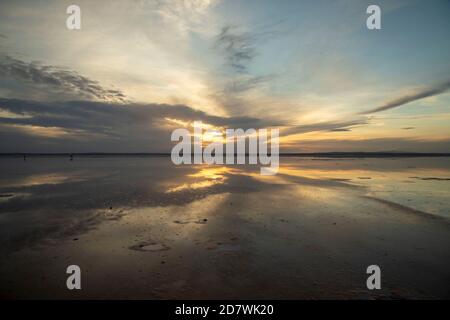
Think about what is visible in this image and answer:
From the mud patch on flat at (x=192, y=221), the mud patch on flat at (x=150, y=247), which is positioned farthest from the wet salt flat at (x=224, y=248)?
the mud patch on flat at (x=192, y=221)

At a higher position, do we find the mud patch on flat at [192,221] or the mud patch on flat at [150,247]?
the mud patch on flat at [192,221]

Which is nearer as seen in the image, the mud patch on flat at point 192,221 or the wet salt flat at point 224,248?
the wet salt flat at point 224,248

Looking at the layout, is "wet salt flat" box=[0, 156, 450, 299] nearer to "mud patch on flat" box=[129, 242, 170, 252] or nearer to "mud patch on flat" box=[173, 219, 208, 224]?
"mud patch on flat" box=[129, 242, 170, 252]

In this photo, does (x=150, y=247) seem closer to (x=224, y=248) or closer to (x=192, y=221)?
(x=224, y=248)

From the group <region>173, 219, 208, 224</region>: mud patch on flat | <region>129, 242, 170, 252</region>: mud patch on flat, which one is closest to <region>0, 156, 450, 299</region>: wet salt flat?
<region>129, 242, 170, 252</region>: mud patch on flat

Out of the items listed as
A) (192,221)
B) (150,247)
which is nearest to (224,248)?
(150,247)

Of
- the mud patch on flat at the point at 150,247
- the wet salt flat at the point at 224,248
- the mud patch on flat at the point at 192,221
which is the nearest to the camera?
the wet salt flat at the point at 224,248

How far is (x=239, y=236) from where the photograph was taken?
33.2 feet

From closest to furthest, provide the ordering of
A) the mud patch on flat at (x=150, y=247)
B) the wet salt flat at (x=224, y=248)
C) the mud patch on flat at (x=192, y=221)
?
the wet salt flat at (x=224, y=248), the mud patch on flat at (x=150, y=247), the mud patch on flat at (x=192, y=221)

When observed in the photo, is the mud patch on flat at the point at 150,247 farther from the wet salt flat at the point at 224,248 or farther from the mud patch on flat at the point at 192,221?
the mud patch on flat at the point at 192,221

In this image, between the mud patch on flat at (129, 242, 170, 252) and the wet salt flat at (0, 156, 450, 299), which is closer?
the wet salt flat at (0, 156, 450, 299)
